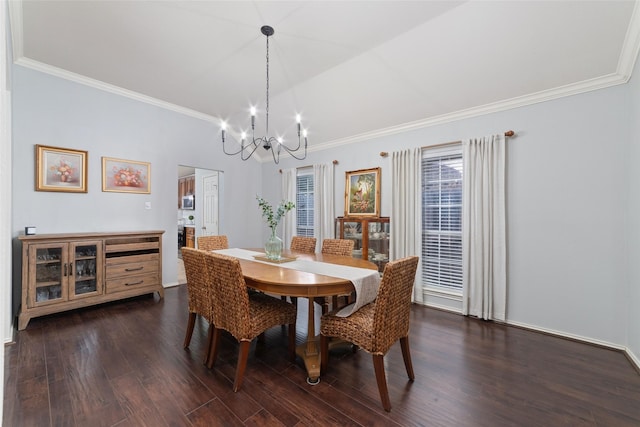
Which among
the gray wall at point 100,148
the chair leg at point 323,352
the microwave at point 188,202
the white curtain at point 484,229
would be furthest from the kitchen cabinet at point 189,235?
the white curtain at point 484,229

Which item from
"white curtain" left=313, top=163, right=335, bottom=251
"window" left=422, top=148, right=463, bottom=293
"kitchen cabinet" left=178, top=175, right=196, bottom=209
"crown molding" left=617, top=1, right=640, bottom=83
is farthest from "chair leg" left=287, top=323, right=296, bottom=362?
"kitchen cabinet" left=178, top=175, right=196, bottom=209

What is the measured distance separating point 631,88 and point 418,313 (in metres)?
2.96

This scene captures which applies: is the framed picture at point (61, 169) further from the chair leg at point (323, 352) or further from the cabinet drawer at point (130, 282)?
the chair leg at point (323, 352)

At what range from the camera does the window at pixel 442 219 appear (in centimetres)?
357

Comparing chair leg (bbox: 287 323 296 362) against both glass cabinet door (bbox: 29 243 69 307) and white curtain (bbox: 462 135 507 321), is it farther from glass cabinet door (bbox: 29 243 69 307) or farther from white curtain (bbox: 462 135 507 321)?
glass cabinet door (bbox: 29 243 69 307)

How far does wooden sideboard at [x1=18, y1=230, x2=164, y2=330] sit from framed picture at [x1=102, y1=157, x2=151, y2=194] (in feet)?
2.44

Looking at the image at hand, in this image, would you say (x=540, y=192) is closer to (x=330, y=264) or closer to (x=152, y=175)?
(x=330, y=264)

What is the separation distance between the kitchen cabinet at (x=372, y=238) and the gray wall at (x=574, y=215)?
154cm

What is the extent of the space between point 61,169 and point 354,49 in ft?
12.4

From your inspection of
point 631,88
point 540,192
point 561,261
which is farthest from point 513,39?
point 561,261

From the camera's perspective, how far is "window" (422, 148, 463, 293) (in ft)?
11.7

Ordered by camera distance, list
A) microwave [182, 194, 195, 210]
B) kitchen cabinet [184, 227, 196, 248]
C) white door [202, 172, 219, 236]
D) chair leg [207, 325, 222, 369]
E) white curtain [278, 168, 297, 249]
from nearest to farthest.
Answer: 1. chair leg [207, 325, 222, 369]
2. white curtain [278, 168, 297, 249]
3. white door [202, 172, 219, 236]
4. kitchen cabinet [184, 227, 196, 248]
5. microwave [182, 194, 195, 210]

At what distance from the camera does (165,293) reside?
4219 millimetres

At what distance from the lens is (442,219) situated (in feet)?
12.1
